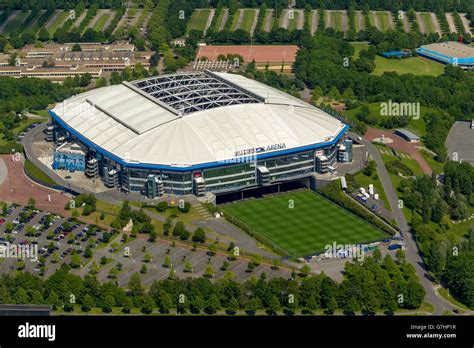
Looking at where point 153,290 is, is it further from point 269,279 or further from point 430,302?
point 430,302

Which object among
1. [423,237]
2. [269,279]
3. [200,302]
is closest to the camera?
[200,302]

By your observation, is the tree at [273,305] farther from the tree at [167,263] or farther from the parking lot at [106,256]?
the tree at [167,263]

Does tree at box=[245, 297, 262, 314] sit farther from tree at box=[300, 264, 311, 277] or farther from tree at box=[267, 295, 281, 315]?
tree at box=[300, 264, 311, 277]

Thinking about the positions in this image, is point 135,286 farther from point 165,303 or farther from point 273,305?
point 273,305

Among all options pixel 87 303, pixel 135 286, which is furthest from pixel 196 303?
pixel 87 303

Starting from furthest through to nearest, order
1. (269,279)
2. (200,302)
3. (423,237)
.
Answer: (423,237) < (269,279) < (200,302)

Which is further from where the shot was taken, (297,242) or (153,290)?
(297,242)

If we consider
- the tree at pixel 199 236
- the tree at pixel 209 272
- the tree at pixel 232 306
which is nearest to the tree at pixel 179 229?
the tree at pixel 199 236

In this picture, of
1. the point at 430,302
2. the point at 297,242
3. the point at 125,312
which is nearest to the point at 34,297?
the point at 125,312
